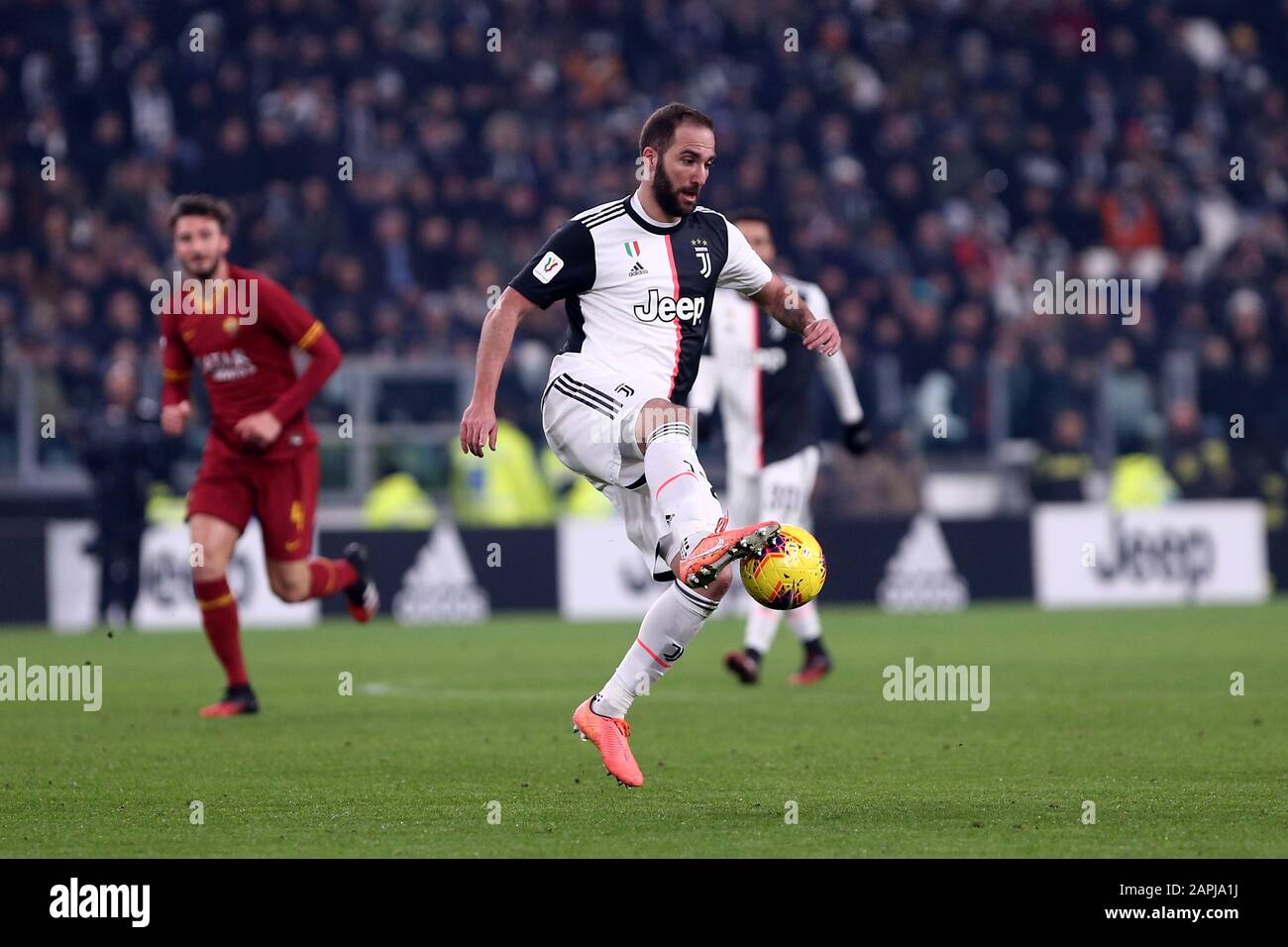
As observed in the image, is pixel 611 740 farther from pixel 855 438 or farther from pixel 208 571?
pixel 855 438

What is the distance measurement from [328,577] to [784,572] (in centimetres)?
430

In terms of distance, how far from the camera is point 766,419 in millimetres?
11625

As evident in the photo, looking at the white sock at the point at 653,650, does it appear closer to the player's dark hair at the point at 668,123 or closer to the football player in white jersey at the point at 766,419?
the player's dark hair at the point at 668,123

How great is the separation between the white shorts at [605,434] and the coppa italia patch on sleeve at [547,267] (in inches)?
12.4

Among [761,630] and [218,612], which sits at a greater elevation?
[218,612]

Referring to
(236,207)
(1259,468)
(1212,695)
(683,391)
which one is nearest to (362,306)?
(236,207)

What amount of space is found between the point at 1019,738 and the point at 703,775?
5.86 feet

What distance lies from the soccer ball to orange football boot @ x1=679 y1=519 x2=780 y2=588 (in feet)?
0.30

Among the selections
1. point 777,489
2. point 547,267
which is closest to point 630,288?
point 547,267

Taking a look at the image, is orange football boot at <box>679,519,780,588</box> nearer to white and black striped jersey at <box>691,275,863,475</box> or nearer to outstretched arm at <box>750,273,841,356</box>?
outstretched arm at <box>750,273,841,356</box>

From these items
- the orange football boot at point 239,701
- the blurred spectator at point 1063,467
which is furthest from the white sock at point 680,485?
the blurred spectator at point 1063,467

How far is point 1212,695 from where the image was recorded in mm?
10438

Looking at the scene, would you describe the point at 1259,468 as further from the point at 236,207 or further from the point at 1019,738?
the point at 1019,738

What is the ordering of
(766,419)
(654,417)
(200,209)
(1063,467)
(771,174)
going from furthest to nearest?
(771,174) → (1063,467) → (766,419) → (200,209) → (654,417)
